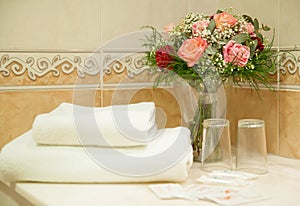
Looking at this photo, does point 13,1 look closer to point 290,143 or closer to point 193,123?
point 193,123

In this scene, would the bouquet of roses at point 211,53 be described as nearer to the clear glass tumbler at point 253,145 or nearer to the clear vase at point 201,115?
the clear vase at point 201,115

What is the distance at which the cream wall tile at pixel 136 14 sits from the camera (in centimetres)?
141

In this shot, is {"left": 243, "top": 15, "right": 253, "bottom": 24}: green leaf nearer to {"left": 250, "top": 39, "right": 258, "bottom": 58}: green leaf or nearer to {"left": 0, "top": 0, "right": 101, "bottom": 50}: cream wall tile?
{"left": 250, "top": 39, "right": 258, "bottom": 58}: green leaf

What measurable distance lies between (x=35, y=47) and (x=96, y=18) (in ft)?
0.62

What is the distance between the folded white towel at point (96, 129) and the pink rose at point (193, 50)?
0.60 feet

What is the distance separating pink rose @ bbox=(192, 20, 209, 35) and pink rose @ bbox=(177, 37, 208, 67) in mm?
38

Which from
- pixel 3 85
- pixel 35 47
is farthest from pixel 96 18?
pixel 3 85

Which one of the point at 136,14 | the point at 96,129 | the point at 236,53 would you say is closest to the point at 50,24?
the point at 136,14

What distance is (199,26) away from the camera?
50.4 inches

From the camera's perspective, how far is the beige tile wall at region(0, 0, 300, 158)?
130cm

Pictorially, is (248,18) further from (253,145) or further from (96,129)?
(96,129)

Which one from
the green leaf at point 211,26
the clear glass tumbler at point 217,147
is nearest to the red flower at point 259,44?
the green leaf at point 211,26

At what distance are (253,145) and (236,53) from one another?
8.9 inches

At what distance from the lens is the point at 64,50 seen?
1.36 meters
